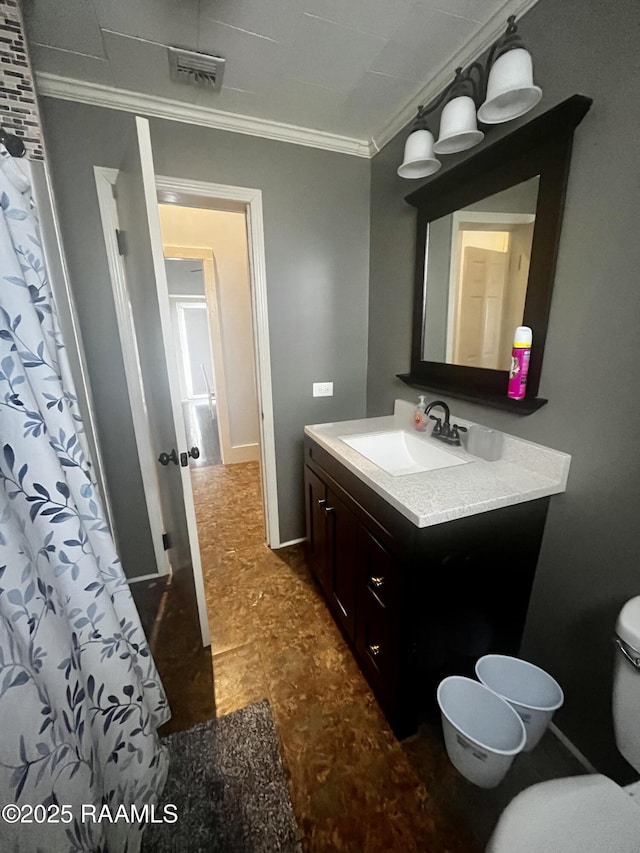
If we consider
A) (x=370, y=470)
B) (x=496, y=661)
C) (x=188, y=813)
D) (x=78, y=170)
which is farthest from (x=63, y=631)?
(x=78, y=170)

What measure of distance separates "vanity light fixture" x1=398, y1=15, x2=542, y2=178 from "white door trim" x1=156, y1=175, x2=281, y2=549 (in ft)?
2.61

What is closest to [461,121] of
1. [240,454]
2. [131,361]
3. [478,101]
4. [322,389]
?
[478,101]

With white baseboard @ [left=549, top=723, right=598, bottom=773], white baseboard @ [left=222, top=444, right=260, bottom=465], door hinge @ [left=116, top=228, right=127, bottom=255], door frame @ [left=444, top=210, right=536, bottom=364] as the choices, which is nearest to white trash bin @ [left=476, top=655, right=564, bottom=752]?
white baseboard @ [left=549, top=723, right=598, bottom=773]

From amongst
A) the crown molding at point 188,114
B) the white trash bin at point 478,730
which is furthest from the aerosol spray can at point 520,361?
the crown molding at point 188,114

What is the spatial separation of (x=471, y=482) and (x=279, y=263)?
152 cm

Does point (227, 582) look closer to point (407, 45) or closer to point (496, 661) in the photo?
point (496, 661)

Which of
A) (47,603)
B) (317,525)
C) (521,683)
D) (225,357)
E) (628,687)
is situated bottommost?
(521,683)

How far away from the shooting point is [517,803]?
0.69 m

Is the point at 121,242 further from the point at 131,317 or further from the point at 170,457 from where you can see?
the point at 170,457

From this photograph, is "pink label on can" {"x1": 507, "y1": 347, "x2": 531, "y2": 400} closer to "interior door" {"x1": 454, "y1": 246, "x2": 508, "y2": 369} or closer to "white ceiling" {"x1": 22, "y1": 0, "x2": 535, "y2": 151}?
"interior door" {"x1": 454, "y1": 246, "x2": 508, "y2": 369}

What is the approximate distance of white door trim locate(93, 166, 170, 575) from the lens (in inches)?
59.5

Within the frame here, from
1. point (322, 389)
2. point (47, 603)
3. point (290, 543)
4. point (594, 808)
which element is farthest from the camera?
point (290, 543)

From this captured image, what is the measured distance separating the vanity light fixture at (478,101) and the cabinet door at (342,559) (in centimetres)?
141

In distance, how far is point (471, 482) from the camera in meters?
1.09
